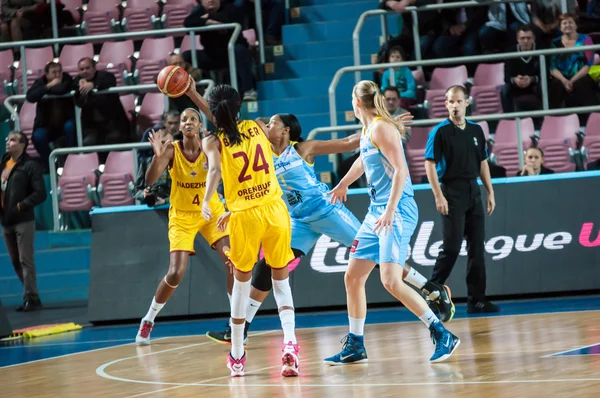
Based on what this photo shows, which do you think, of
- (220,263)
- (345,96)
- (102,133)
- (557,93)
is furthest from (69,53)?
(557,93)

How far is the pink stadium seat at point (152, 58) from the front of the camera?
1786 centimetres

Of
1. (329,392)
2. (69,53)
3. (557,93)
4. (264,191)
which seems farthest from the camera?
(69,53)

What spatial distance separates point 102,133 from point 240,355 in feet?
30.1

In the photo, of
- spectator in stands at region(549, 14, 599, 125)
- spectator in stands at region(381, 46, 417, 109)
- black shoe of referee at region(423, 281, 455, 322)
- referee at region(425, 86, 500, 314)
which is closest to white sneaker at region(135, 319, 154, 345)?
black shoe of referee at region(423, 281, 455, 322)

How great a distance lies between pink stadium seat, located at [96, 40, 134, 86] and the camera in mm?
18250

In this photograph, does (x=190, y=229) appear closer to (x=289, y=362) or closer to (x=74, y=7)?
(x=289, y=362)

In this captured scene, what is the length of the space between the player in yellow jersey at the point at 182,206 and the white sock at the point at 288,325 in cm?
290

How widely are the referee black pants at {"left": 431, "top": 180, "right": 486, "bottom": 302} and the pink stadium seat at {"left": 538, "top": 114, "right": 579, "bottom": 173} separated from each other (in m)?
2.82

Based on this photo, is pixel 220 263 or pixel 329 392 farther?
pixel 220 263

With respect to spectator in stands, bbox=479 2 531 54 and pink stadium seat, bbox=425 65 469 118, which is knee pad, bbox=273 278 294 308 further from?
spectator in stands, bbox=479 2 531 54

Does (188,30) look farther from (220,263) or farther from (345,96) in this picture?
(220,263)

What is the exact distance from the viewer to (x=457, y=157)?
38.4 ft

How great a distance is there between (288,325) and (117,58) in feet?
37.0

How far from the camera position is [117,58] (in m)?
18.6
